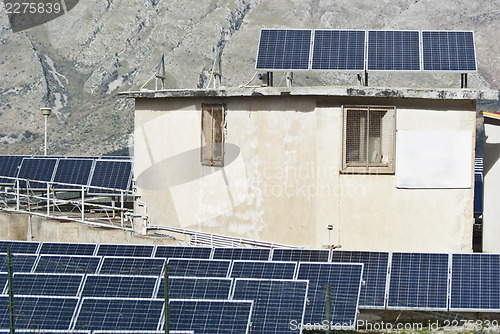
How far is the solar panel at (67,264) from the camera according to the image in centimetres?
1627

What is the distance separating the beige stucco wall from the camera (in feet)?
60.3

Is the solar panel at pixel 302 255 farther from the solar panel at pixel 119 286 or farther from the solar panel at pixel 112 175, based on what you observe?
the solar panel at pixel 112 175

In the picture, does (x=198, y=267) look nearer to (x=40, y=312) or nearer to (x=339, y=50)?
(x=40, y=312)

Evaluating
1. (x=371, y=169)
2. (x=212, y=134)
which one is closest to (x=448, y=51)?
(x=371, y=169)

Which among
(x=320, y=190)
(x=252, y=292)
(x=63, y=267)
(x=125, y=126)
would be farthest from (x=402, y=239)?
(x=125, y=126)

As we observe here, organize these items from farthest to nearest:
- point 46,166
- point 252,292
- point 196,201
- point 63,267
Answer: point 46,166 < point 196,201 < point 63,267 < point 252,292

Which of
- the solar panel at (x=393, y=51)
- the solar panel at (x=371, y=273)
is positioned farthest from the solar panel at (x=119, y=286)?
the solar panel at (x=393, y=51)

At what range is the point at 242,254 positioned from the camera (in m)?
17.1

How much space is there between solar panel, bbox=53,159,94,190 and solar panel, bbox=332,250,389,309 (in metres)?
11.7

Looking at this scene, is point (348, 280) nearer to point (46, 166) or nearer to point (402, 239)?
point (402, 239)

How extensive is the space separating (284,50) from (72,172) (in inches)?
381

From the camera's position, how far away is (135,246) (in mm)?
17734

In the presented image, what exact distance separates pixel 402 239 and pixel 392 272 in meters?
2.92

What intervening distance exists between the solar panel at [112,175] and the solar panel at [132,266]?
820cm
